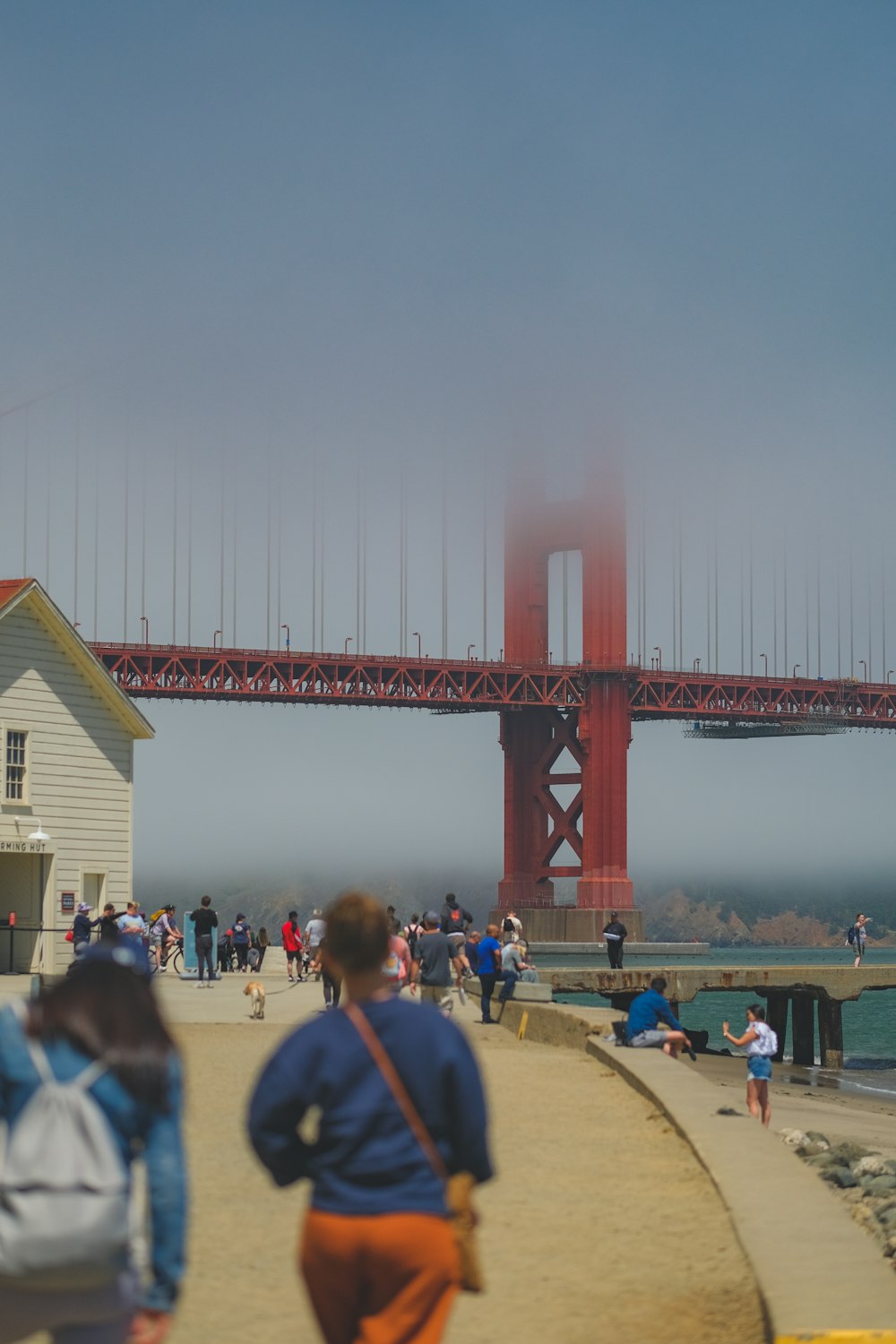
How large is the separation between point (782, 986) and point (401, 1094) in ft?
149

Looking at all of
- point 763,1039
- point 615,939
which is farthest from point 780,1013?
point 763,1039

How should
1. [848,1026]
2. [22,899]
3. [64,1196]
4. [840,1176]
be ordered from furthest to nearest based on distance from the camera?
[848,1026]
[22,899]
[840,1176]
[64,1196]

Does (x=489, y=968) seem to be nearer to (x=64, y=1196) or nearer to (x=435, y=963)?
(x=435, y=963)

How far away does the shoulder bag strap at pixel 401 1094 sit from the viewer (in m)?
4.43

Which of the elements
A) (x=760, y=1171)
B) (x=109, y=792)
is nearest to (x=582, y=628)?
(x=109, y=792)

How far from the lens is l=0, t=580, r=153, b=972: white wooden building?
3191 cm

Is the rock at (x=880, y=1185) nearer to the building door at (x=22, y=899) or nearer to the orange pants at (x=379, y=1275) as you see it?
the orange pants at (x=379, y=1275)

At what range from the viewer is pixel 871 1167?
57.6 ft

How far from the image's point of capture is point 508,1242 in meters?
8.53

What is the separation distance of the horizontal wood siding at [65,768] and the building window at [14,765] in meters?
0.12

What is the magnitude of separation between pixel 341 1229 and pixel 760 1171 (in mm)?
5779

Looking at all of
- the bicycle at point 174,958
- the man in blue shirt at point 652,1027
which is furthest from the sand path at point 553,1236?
the bicycle at point 174,958

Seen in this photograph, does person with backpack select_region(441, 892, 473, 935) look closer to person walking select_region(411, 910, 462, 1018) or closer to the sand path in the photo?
person walking select_region(411, 910, 462, 1018)

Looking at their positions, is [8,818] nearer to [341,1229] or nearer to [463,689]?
[341,1229]
